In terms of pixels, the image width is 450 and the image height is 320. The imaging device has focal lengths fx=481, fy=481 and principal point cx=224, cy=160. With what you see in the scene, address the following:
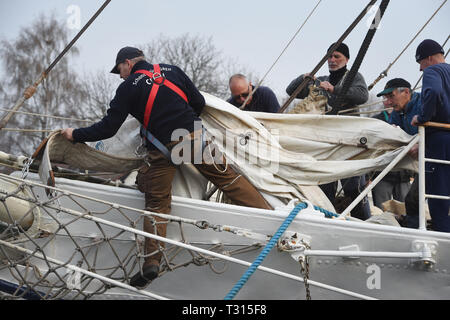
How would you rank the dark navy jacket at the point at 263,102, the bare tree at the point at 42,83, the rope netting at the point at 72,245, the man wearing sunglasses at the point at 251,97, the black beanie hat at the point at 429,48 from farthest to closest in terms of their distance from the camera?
the bare tree at the point at 42,83 < the dark navy jacket at the point at 263,102 < the man wearing sunglasses at the point at 251,97 < the black beanie hat at the point at 429,48 < the rope netting at the point at 72,245

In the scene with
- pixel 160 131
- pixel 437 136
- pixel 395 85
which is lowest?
pixel 437 136

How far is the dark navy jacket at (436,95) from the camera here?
334 centimetres

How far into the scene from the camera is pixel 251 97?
4695 millimetres

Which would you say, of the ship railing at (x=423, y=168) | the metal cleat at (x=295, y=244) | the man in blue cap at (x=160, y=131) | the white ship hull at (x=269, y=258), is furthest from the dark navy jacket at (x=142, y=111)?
the ship railing at (x=423, y=168)

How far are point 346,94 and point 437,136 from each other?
1.10 m

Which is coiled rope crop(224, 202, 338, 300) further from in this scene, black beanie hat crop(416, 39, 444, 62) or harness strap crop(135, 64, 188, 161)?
black beanie hat crop(416, 39, 444, 62)

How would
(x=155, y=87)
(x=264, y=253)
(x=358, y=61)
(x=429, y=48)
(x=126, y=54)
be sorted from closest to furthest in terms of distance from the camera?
(x=264, y=253) → (x=155, y=87) → (x=126, y=54) → (x=429, y=48) → (x=358, y=61)

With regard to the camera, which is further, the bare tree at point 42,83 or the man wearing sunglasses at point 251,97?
the bare tree at point 42,83

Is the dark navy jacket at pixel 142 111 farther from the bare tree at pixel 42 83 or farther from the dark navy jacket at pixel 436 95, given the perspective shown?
the bare tree at pixel 42 83

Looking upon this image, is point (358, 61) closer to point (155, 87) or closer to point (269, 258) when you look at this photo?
point (155, 87)

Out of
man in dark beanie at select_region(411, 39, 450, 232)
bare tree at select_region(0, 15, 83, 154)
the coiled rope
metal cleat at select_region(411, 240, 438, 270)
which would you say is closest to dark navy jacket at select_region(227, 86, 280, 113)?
man in dark beanie at select_region(411, 39, 450, 232)

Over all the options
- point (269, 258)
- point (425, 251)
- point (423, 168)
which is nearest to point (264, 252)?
point (269, 258)

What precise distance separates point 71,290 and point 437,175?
2697 millimetres

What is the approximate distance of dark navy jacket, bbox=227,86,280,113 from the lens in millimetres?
4750
